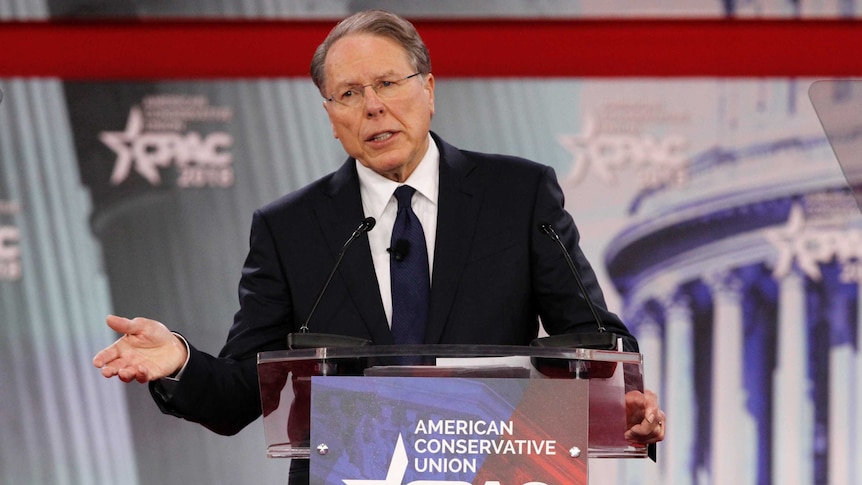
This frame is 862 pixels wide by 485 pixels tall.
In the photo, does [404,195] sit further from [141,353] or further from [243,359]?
[141,353]

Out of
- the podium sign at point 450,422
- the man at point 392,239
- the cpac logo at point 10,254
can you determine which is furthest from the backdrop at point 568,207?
the podium sign at point 450,422

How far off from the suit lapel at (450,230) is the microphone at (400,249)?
0.18 ft

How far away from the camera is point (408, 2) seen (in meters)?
3.71

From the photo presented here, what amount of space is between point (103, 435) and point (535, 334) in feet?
7.00

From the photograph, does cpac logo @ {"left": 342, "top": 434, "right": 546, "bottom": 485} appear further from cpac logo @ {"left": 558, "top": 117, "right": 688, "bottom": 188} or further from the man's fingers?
cpac logo @ {"left": 558, "top": 117, "right": 688, "bottom": 188}

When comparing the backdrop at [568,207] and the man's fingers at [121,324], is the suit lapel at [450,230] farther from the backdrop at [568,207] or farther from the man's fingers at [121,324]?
the backdrop at [568,207]

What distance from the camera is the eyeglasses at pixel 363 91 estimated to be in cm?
199

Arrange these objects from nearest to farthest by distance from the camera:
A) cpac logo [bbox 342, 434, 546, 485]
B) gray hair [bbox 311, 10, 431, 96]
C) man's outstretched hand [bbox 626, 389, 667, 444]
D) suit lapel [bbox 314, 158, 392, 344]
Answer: cpac logo [bbox 342, 434, 546, 485] → man's outstretched hand [bbox 626, 389, 667, 444] → suit lapel [bbox 314, 158, 392, 344] → gray hair [bbox 311, 10, 431, 96]

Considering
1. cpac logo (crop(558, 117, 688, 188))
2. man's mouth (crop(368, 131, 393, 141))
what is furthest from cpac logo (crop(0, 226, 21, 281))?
man's mouth (crop(368, 131, 393, 141))

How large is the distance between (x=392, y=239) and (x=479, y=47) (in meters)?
1.92

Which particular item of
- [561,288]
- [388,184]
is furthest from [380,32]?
[561,288]

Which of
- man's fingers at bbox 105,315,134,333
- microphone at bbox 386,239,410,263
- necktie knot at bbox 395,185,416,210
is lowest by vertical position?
man's fingers at bbox 105,315,134,333

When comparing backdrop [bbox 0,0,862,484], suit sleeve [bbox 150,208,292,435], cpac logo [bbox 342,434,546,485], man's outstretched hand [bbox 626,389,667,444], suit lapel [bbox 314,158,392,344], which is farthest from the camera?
backdrop [bbox 0,0,862,484]

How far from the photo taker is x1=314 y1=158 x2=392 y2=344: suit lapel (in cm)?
188
